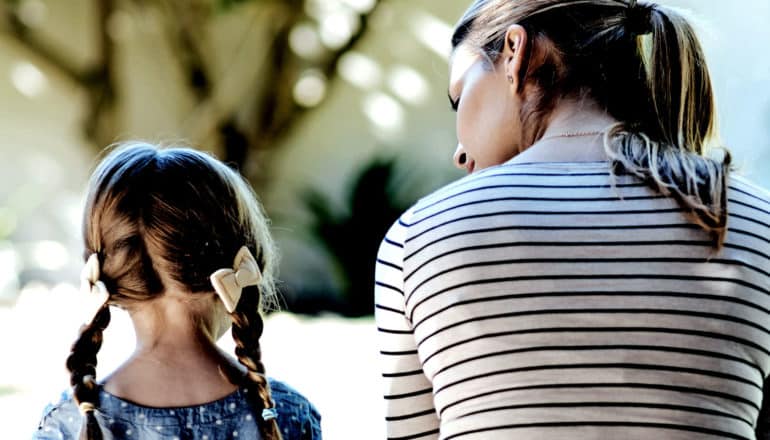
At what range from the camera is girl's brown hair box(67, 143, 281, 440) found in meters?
1.40

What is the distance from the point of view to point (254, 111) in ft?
19.0

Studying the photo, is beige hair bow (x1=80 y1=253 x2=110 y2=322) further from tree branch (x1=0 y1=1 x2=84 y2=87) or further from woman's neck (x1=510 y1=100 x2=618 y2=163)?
tree branch (x1=0 y1=1 x2=84 y2=87)

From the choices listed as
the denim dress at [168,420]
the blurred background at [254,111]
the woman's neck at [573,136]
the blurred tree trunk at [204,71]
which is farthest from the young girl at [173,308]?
the blurred tree trunk at [204,71]

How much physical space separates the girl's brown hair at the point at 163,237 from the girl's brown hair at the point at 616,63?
1.39ft

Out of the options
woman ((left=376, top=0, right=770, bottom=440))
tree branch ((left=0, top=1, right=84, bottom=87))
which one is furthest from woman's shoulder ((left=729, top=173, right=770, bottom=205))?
tree branch ((left=0, top=1, right=84, bottom=87))

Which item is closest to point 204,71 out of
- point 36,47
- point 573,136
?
point 36,47

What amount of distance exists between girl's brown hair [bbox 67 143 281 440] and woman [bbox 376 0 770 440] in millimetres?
245

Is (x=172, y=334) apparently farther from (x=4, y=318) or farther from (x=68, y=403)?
(x=4, y=318)

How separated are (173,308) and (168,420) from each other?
0.53 ft

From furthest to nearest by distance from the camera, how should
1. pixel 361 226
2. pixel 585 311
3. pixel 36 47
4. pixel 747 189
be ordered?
1. pixel 36 47
2. pixel 361 226
3. pixel 747 189
4. pixel 585 311

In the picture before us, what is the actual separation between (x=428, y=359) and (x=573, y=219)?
226mm

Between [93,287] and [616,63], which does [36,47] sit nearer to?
[93,287]

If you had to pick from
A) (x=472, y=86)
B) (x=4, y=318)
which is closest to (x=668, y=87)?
(x=472, y=86)

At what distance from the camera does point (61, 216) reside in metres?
5.62
